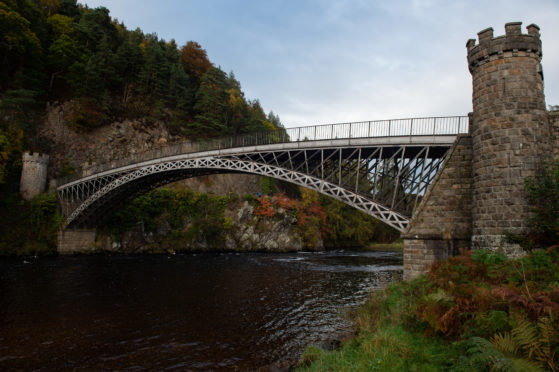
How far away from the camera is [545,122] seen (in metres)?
12.5

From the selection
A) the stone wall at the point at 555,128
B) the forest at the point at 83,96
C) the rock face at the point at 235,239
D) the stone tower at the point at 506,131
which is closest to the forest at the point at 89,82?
the forest at the point at 83,96

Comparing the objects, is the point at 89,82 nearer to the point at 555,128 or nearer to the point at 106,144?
the point at 106,144

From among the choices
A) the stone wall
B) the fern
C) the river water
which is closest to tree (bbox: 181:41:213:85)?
the river water

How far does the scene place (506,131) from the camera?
12508mm

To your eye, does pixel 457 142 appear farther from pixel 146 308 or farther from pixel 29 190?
pixel 29 190

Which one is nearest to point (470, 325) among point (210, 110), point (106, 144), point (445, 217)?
point (445, 217)

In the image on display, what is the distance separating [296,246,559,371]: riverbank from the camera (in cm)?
449

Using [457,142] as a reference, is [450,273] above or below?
below

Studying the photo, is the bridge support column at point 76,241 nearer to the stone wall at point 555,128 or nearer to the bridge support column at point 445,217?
the bridge support column at point 445,217

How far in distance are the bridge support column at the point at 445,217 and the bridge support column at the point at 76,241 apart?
121 feet

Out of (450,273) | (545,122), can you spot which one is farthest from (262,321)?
(545,122)

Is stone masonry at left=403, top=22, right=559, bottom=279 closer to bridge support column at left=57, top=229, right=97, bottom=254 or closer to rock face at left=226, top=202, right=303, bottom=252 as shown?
rock face at left=226, top=202, right=303, bottom=252

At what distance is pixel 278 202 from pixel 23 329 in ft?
123

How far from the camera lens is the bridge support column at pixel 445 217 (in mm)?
13617
